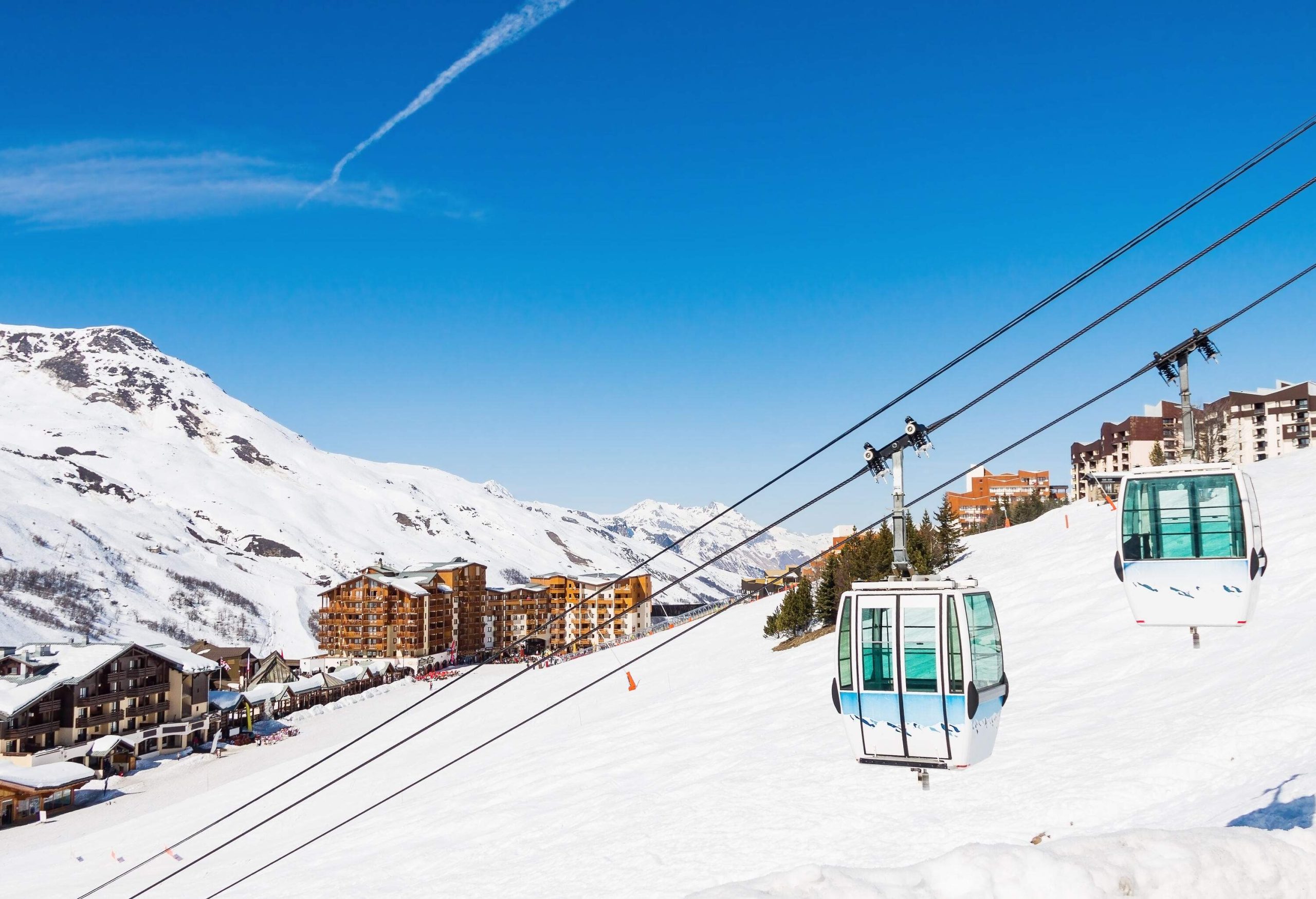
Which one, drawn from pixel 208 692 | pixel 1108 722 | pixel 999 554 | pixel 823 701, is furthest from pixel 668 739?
pixel 208 692

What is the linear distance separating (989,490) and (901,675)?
185630 millimetres

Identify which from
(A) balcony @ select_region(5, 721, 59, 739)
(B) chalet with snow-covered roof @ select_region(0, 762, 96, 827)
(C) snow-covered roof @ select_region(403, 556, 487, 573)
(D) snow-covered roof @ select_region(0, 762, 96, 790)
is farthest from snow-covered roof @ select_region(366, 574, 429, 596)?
(B) chalet with snow-covered roof @ select_region(0, 762, 96, 827)

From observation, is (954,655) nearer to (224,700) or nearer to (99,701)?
(99,701)

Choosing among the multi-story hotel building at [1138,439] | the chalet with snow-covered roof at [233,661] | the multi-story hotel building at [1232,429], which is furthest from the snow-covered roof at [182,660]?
the multi-story hotel building at [1138,439]

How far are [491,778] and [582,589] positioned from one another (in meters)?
103

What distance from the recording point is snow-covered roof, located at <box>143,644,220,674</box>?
66.6 m

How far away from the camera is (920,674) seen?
410 inches

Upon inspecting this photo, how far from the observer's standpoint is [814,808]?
69.9 feet

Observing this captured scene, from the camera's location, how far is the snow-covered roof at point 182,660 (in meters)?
→ 66.6

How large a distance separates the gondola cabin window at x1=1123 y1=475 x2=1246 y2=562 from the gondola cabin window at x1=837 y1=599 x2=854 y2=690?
4.50m

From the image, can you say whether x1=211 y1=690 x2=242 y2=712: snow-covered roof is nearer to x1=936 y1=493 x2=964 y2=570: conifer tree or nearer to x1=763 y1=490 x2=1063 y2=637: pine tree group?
x1=763 y1=490 x2=1063 y2=637: pine tree group

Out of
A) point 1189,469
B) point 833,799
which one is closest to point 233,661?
point 833,799

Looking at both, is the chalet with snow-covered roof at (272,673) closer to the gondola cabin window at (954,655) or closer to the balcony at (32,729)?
the balcony at (32,729)

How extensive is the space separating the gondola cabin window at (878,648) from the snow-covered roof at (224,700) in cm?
7191
